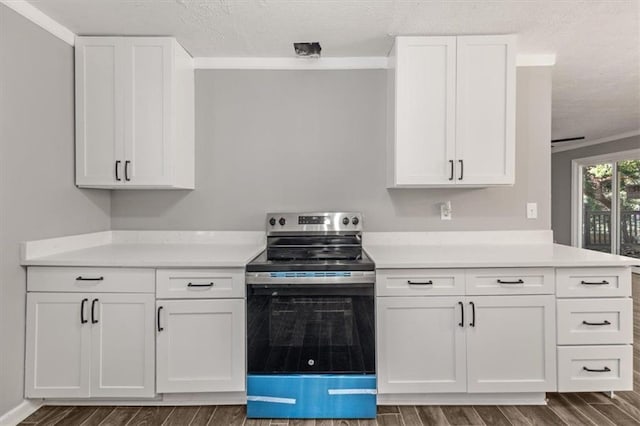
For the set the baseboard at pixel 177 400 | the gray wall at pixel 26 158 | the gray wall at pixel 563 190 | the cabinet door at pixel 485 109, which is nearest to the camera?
the gray wall at pixel 26 158

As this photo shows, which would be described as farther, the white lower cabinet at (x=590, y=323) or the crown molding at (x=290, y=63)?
the crown molding at (x=290, y=63)

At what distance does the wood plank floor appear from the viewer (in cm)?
203

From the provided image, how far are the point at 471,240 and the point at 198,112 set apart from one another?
2.25 meters

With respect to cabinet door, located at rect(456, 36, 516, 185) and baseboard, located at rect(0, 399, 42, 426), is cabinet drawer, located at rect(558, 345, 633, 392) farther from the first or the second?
baseboard, located at rect(0, 399, 42, 426)

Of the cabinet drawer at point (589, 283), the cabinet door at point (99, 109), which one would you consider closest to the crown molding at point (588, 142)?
the cabinet drawer at point (589, 283)

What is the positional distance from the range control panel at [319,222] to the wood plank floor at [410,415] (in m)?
1.15

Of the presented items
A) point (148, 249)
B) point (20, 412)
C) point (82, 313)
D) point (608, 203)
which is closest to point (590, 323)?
point (148, 249)

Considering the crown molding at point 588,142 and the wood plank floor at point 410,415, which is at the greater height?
the crown molding at point 588,142

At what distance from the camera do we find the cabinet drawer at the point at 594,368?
2.12 meters

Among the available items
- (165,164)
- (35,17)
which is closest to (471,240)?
(165,164)

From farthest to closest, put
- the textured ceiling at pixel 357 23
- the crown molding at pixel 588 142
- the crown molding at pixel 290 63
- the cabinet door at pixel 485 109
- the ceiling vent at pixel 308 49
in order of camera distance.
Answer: the crown molding at pixel 588 142 < the crown molding at pixel 290 63 < the ceiling vent at pixel 308 49 < the cabinet door at pixel 485 109 < the textured ceiling at pixel 357 23

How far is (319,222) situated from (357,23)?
129cm

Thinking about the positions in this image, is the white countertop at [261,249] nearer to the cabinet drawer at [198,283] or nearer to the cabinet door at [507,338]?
the cabinet drawer at [198,283]

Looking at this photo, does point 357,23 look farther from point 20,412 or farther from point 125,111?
point 20,412
